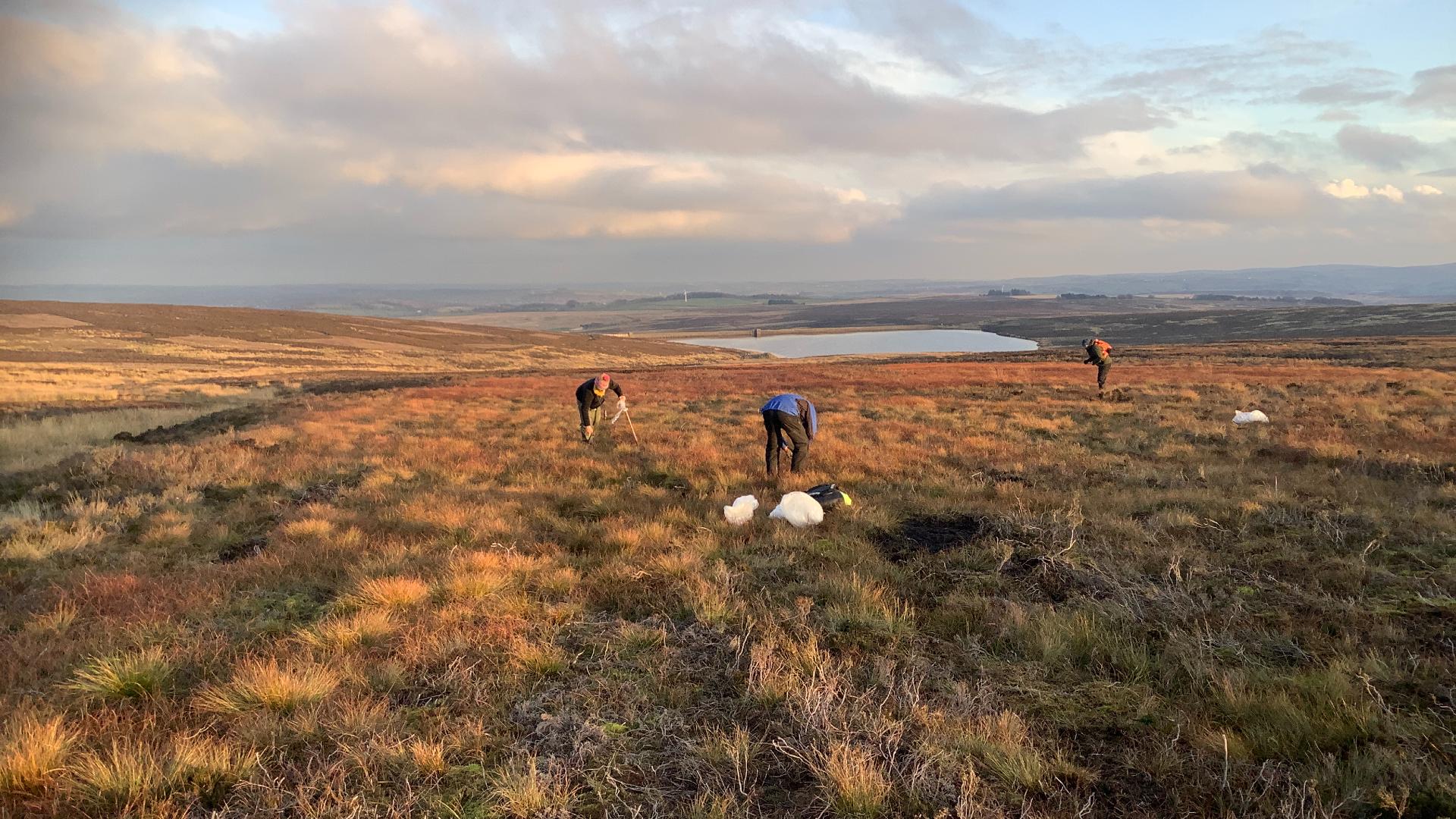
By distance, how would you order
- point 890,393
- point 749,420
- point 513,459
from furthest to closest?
point 890,393
point 749,420
point 513,459

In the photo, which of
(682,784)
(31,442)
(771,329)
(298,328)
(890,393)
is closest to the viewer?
(682,784)

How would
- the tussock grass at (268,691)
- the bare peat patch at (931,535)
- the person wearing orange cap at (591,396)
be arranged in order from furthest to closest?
1. the person wearing orange cap at (591,396)
2. the bare peat patch at (931,535)
3. the tussock grass at (268,691)

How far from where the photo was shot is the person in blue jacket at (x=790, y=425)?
947 cm

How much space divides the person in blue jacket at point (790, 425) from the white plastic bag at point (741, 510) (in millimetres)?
1715

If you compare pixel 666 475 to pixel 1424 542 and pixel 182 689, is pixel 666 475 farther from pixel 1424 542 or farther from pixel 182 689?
pixel 1424 542

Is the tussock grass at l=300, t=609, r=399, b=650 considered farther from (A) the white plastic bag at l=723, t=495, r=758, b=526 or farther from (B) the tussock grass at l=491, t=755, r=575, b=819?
(A) the white plastic bag at l=723, t=495, r=758, b=526

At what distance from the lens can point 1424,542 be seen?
20.8ft

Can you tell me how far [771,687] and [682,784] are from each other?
92 cm

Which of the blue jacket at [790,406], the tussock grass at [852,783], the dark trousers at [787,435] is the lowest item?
the tussock grass at [852,783]

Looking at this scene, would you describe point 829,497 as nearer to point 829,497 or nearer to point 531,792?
point 829,497

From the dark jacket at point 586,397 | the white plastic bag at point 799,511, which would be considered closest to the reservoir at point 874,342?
the dark jacket at point 586,397

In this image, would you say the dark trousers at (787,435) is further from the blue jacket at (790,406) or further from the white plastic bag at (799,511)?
the white plastic bag at (799,511)

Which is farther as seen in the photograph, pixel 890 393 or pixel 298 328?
pixel 298 328

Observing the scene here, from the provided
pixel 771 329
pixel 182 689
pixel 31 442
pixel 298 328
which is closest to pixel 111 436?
pixel 31 442
